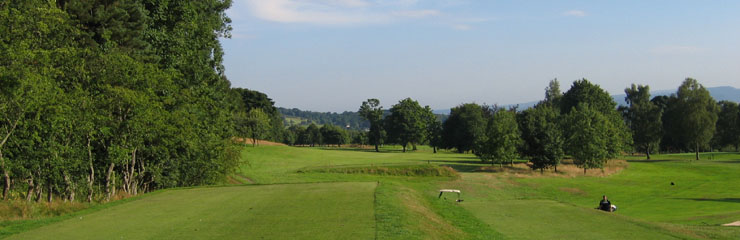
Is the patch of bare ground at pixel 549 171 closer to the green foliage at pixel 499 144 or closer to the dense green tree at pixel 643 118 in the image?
the green foliage at pixel 499 144

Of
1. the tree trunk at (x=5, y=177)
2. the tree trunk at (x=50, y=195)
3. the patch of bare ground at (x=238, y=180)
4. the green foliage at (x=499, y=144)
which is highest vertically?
the green foliage at (x=499, y=144)

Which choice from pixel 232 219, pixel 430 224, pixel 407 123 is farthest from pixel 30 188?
pixel 407 123

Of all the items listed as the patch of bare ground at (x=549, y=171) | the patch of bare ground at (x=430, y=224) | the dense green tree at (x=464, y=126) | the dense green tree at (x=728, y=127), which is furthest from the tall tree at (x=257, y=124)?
the dense green tree at (x=728, y=127)

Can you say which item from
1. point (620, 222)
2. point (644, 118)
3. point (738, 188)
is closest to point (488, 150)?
point (738, 188)

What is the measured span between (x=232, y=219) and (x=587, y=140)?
66665 mm

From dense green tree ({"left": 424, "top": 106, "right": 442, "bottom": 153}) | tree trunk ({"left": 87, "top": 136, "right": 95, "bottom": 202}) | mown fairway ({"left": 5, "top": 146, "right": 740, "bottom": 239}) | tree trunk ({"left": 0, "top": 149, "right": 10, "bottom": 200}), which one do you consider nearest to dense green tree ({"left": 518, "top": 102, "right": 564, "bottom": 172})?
mown fairway ({"left": 5, "top": 146, "right": 740, "bottom": 239})

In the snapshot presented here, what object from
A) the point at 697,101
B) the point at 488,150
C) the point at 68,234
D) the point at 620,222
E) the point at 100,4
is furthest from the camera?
the point at 697,101

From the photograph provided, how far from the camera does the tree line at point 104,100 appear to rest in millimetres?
22094

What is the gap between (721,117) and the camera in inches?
5079

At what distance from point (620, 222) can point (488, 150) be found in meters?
53.4

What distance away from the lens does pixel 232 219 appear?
1727 centimetres

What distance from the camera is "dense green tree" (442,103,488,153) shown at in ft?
373

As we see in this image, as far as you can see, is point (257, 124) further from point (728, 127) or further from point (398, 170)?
point (728, 127)

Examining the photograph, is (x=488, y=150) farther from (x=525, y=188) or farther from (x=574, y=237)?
(x=574, y=237)
